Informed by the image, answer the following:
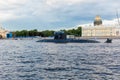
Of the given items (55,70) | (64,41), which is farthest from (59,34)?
(55,70)

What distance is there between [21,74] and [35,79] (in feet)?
10.4

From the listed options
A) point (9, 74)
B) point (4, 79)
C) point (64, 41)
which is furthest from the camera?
point (64, 41)

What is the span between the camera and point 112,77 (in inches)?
1145

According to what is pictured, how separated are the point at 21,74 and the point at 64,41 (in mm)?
108534

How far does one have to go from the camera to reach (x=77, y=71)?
108 feet

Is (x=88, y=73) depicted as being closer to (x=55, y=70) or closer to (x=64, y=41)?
(x=55, y=70)

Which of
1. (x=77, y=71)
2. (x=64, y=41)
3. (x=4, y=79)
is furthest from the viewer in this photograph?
(x=64, y=41)

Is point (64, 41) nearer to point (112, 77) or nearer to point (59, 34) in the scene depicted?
point (59, 34)

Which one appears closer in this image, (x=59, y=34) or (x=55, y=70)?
(x=55, y=70)

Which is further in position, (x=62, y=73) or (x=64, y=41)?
(x=64, y=41)

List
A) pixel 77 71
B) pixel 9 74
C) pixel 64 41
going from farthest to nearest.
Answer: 1. pixel 64 41
2. pixel 77 71
3. pixel 9 74

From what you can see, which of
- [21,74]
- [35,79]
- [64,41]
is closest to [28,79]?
[35,79]

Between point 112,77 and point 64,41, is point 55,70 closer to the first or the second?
point 112,77

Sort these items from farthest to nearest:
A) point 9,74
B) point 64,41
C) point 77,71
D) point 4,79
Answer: point 64,41, point 77,71, point 9,74, point 4,79
